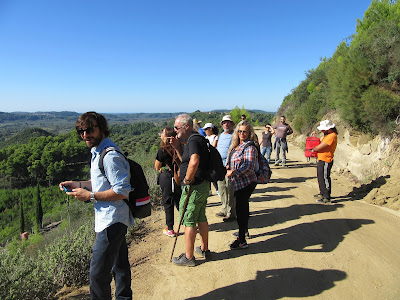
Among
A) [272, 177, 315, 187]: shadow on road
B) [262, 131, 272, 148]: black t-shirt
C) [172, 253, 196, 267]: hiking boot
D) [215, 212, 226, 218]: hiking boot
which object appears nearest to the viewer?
[172, 253, 196, 267]: hiking boot

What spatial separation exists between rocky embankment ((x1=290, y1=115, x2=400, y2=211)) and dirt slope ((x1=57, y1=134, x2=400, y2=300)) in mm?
517

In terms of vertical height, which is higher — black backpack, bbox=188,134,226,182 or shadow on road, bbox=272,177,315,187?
black backpack, bbox=188,134,226,182

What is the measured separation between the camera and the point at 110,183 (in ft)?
6.48

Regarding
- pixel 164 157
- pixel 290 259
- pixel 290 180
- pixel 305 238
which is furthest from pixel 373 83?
pixel 164 157

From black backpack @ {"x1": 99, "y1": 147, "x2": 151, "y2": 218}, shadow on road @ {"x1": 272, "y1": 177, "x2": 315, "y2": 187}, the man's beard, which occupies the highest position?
the man's beard

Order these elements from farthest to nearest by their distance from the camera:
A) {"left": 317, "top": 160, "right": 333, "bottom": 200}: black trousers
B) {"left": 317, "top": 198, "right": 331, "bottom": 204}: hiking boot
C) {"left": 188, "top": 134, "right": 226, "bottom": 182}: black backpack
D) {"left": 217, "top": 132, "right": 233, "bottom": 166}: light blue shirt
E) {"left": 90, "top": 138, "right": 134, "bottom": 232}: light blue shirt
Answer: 1. {"left": 317, "top": 198, "right": 331, "bottom": 204}: hiking boot
2. {"left": 317, "top": 160, "right": 333, "bottom": 200}: black trousers
3. {"left": 217, "top": 132, "right": 233, "bottom": 166}: light blue shirt
4. {"left": 188, "top": 134, "right": 226, "bottom": 182}: black backpack
5. {"left": 90, "top": 138, "right": 134, "bottom": 232}: light blue shirt

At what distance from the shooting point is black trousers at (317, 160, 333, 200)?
5111mm

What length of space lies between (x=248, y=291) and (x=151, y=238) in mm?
2034

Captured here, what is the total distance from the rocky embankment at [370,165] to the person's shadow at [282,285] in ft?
9.92

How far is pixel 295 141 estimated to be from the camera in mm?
16359

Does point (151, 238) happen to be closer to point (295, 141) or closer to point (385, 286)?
point (385, 286)

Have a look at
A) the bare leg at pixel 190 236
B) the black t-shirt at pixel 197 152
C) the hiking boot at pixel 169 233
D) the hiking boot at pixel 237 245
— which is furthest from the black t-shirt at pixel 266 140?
the bare leg at pixel 190 236

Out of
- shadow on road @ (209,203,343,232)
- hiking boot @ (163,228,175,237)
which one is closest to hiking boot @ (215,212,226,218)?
shadow on road @ (209,203,343,232)

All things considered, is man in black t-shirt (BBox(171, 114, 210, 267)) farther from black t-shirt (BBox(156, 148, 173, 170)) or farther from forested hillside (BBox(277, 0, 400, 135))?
forested hillside (BBox(277, 0, 400, 135))
